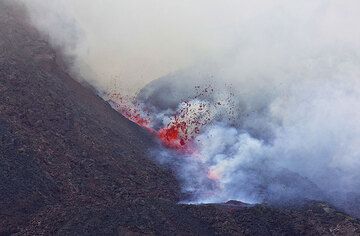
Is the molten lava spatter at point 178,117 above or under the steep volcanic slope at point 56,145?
above

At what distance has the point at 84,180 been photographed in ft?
97.7

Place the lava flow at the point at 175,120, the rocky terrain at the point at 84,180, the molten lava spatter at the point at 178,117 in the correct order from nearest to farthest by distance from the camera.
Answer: the rocky terrain at the point at 84,180, the lava flow at the point at 175,120, the molten lava spatter at the point at 178,117

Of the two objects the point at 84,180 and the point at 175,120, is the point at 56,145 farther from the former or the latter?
the point at 175,120

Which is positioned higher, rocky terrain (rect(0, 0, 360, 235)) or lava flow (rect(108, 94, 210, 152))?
lava flow (rect(108, 94, 210, 152))

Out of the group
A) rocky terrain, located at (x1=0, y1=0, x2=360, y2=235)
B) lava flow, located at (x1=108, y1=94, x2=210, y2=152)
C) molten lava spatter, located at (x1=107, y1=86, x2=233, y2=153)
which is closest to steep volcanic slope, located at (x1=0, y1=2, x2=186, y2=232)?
rocky terrain, located at (x1=0, y1=0, x2=360, y2=235)

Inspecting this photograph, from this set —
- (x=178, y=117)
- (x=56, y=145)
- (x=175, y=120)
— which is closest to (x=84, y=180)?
(x=56, y=145)

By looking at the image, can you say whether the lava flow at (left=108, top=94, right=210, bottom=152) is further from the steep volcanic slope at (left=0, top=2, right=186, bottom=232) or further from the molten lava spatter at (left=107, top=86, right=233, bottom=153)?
the steep volcanic slope at (left=0, top=2, right=186, bottom=232)

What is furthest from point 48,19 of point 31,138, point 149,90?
point 31,138

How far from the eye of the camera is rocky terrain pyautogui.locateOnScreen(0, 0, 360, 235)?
26.1 meters

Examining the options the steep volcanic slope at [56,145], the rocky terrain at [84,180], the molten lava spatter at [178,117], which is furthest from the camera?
the molten lava spatter at [178,117]

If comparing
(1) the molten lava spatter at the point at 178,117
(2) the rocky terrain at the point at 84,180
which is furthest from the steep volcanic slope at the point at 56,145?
(1) the molten lava spatter at the point at 178,117

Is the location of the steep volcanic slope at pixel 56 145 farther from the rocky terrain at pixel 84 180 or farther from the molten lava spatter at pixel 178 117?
the molten lava spatter at pixel 178 117

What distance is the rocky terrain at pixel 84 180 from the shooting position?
26.1 metres

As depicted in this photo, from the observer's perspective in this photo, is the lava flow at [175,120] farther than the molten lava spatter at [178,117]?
No
